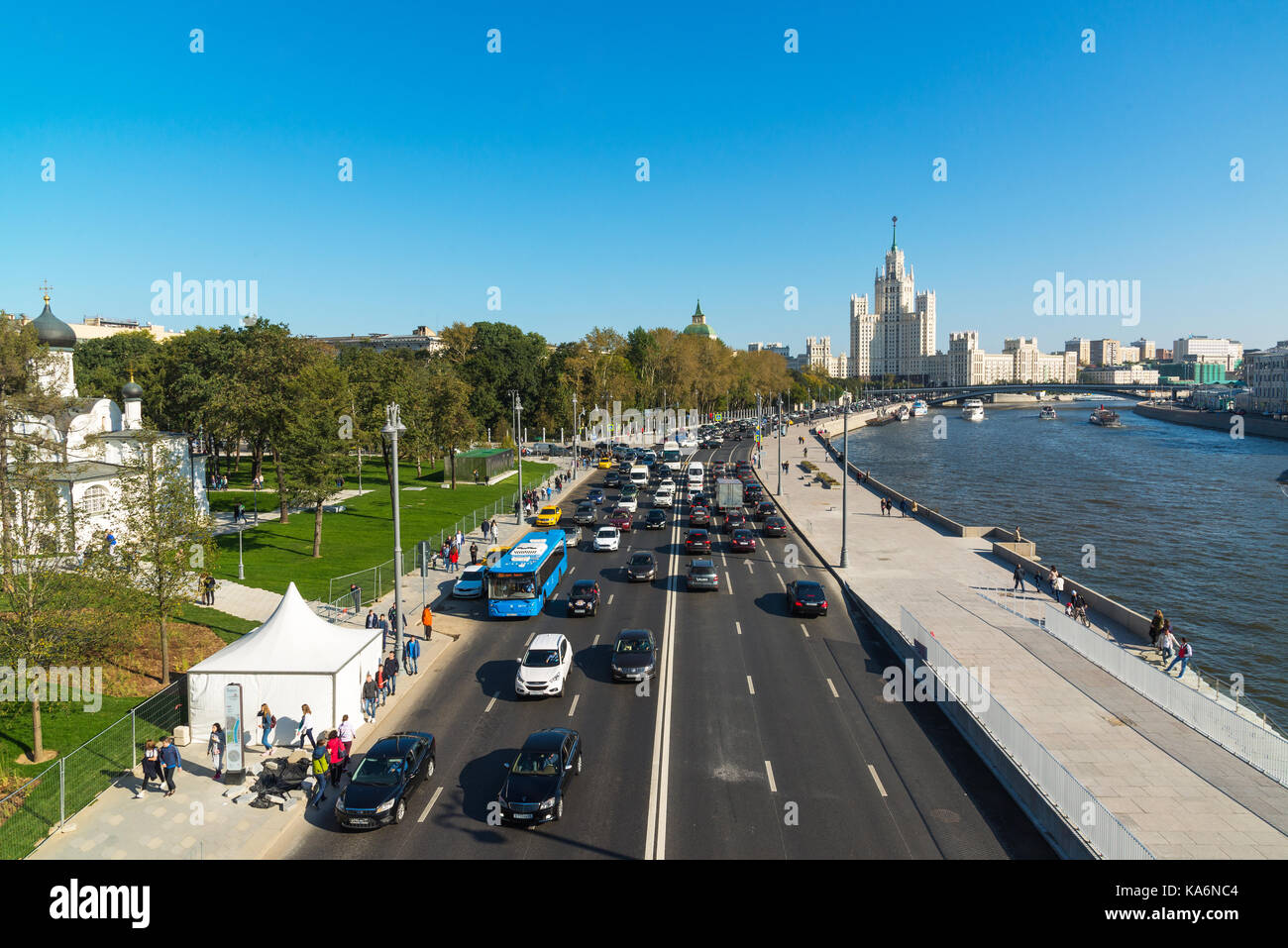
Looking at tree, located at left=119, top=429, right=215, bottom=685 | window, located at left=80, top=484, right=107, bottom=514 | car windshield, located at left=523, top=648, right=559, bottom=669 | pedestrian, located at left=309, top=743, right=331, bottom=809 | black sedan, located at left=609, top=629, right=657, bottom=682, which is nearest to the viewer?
pedestrian, located at left=309, top=743, right=331, bottom=809

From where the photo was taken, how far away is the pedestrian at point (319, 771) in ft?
51.5

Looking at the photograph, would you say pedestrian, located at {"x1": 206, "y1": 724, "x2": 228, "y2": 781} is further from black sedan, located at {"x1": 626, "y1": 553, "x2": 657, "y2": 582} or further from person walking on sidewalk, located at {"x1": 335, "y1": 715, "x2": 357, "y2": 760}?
black sedan, located at {"x1": 626, "y1": 553, "x2": 657, "y2": 582}

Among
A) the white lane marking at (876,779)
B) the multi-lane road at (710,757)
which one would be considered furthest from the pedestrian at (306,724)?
the white lane marking at (876,779)

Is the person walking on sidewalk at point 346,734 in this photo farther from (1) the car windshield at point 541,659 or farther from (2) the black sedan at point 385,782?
(1) the car windshield at point 541,659

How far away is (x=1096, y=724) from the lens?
1902 centimetres

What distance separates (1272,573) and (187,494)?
172ft

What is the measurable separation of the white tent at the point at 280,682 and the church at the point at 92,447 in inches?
362

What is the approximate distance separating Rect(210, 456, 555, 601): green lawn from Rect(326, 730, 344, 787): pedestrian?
14887 millimetres

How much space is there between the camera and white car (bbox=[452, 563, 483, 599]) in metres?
32.0

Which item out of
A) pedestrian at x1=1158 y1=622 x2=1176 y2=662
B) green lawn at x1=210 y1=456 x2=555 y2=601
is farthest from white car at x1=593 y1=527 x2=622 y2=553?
pedestrian at x1=1158 y1=622 x2=1176 y2=662

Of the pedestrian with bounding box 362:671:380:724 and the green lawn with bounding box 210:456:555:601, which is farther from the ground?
the green lawn with bounding box 210:456:555:601

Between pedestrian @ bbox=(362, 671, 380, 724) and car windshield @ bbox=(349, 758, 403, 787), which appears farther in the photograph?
pedestrian @ bbox=(362, 671, 380, 724)

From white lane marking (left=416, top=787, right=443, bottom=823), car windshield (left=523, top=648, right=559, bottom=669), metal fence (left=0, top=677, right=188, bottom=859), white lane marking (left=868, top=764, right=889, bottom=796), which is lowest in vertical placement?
white lane marking (left=416, top=787, right=443, bottom=823)

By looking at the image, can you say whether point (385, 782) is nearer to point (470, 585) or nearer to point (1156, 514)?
point (470, 585)
